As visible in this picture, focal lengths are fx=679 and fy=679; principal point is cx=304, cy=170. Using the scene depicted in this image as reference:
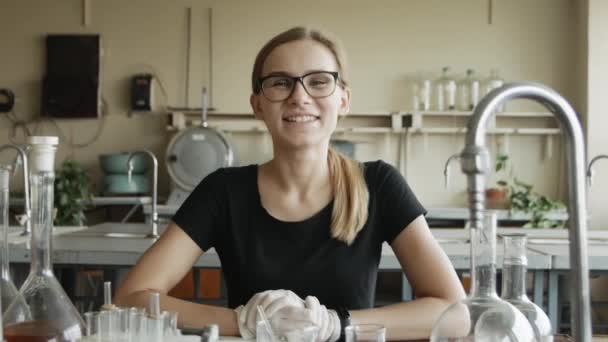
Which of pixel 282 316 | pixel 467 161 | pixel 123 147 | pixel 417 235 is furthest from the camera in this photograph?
pixel 123 147

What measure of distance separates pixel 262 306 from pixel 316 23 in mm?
4951

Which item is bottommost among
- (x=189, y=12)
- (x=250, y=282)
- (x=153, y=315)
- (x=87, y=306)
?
(x=87, y=306)

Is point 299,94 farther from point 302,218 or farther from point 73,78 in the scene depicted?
point 73,78

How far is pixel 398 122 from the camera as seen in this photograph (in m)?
5.77

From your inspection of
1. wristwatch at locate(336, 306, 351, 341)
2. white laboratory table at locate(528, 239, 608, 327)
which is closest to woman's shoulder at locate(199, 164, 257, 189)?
wristwatch at locate(336, 306, 351, 341)

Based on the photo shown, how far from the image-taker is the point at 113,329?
93 centimetres

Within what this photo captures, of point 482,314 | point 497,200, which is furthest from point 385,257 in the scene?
point 497,200

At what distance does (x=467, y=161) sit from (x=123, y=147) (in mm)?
5743

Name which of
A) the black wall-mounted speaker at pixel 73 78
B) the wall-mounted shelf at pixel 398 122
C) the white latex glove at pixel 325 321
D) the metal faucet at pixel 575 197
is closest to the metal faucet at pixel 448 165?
the metal faucet at pixel 575 197

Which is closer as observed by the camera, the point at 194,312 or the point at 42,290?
the point at 42,290

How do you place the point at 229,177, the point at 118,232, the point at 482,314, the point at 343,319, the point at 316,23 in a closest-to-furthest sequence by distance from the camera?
the point at 482,314 < the point at 343,319 < the point at 229,177 < the point at 118,232 < the point at 316,23

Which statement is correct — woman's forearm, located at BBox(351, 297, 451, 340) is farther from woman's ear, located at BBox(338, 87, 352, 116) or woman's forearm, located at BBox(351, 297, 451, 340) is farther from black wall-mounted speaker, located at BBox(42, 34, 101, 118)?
black wall-mounted speaker, located at BBox(42, 34, 101, 118)

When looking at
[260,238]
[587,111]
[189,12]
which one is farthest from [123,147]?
[260,238]

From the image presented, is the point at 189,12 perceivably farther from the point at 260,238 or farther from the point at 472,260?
the point at 472,260
